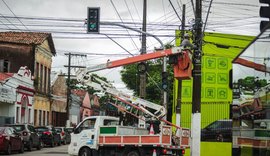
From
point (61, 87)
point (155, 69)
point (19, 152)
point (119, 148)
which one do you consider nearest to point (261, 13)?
point (119, 148)

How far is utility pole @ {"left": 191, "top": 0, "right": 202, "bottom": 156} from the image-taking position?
696 inches

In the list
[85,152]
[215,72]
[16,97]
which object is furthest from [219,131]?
[16,97]

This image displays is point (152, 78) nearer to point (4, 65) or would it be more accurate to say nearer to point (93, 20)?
point (4, 65)

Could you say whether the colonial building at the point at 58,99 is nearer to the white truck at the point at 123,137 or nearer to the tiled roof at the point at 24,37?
the tiled roof at the point at 24,37

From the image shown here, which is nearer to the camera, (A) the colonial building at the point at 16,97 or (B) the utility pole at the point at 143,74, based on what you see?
(B) the utility pole at the point at 143,74

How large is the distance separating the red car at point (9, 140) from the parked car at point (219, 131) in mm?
11030

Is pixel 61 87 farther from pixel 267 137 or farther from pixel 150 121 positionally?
pixel 267 137

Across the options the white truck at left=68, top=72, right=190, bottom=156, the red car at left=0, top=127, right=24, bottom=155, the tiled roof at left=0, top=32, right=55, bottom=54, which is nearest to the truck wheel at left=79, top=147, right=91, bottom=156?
the white truck at left=68, top=72, right=190, bottom=156

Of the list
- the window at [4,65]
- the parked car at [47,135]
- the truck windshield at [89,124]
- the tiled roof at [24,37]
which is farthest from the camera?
the tiled roof at [24,37]

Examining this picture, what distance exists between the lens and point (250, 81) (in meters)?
7.07

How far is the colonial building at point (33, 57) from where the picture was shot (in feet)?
164

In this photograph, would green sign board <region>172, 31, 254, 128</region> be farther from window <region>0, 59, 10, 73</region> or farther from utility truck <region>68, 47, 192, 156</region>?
window <region>0, 59, 10, 73</region>

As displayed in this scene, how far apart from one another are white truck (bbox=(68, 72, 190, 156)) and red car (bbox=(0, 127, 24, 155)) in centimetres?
591

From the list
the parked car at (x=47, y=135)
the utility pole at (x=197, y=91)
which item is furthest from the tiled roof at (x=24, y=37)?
the utility pole at (x=197, y=91)
